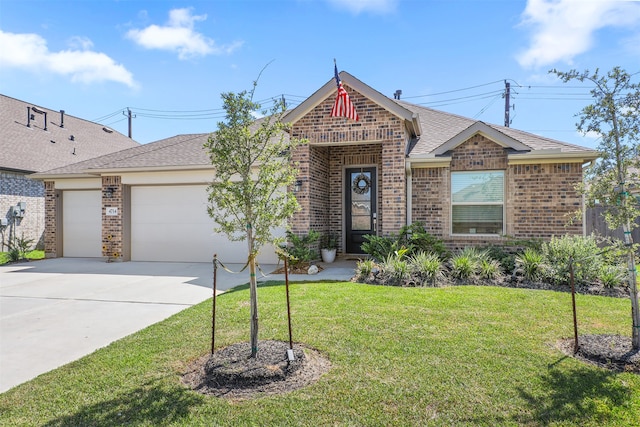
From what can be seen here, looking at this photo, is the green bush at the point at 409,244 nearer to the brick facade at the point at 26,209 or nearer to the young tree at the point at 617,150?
the young tree at the point at 617,150

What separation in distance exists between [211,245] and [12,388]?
26.3 ft

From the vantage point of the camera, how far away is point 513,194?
9164mm

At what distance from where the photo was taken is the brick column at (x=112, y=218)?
11.7m

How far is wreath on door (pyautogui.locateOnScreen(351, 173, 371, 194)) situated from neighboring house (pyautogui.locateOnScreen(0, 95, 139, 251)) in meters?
11.5

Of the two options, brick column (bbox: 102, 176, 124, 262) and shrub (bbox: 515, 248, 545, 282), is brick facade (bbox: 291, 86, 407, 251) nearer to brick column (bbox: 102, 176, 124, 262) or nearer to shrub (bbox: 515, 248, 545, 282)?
shrub (bbox: 515, 248, 545, 282)

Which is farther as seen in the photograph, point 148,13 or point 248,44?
point 248,44

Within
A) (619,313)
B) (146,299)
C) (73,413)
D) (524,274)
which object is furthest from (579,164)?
(73,413)

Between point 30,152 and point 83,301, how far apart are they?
13.4 m

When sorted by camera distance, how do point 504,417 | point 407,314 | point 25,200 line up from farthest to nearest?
point 25,200
point 407,314
point 504,417

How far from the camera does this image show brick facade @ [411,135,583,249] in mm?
8906

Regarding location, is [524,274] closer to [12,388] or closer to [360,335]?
[360,335]

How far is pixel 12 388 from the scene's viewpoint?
3.39 metres

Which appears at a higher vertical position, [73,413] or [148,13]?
[148,13]

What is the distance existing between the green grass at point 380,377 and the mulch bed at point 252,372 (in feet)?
0.42
